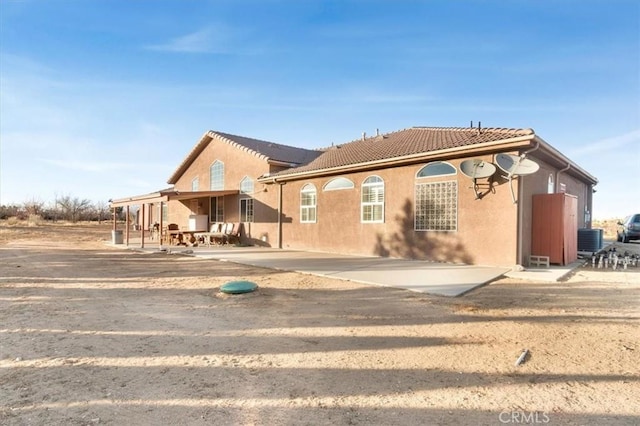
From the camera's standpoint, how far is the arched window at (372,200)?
12844 mm

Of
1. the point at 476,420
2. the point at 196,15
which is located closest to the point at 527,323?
the point at 476,420

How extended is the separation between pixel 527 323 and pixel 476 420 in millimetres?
3129

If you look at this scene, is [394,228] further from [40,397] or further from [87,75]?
[87,75]

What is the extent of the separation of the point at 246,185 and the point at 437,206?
10.8 m

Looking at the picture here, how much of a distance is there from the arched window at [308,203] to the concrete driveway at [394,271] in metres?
2.80

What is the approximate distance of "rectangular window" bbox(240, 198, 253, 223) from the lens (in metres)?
18.5

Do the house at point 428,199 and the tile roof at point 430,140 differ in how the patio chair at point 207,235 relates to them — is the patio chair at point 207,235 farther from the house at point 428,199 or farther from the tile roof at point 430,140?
the tile roof at point 430,140

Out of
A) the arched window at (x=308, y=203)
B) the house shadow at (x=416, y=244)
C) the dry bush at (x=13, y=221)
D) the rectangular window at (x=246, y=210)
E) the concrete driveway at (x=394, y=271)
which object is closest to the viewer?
the concrete driveway at (x=394, y=271)

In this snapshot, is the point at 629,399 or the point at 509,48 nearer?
the point at 629,399

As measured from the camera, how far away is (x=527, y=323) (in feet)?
17.0

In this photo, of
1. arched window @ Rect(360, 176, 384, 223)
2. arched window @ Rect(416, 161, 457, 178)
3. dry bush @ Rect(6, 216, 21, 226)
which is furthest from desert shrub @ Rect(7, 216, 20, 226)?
arched window @ Rect(416, 161, 457, 178)

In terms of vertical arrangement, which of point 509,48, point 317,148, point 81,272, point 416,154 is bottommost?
point 81,272

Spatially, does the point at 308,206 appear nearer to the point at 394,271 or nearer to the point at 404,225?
the point at 404,225

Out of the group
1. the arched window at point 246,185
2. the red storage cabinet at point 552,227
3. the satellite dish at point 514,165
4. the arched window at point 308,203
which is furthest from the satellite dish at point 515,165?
the arched window at point 246,185
